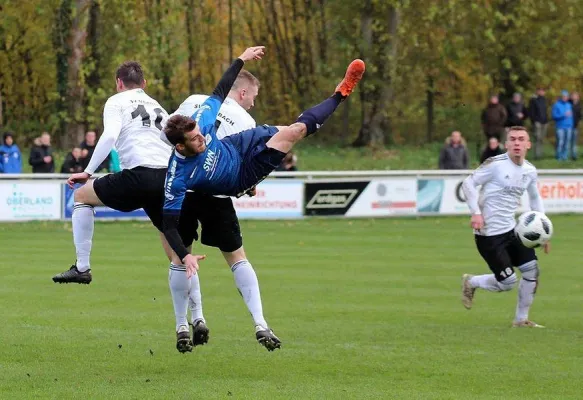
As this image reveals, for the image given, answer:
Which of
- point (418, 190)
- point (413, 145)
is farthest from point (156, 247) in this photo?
point (413, 145)

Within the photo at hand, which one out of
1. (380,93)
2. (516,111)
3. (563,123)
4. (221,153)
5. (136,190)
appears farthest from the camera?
(380,93)

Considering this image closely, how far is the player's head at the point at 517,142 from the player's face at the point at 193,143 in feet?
15.2

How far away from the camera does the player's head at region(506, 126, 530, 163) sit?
13.3 meters

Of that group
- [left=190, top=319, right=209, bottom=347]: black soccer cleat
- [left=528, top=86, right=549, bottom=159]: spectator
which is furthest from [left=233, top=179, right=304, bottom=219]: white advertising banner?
[left=190, top=319, right=209, bottom=347]: black soccer cleat

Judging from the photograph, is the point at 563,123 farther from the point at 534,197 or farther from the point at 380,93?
the point at 534,197

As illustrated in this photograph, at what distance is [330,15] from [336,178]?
16.4m

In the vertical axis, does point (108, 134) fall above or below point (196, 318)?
above

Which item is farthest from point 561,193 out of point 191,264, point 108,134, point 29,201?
point 191,264

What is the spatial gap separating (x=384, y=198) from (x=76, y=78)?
12.9 metres

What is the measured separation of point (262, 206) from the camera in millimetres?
27844

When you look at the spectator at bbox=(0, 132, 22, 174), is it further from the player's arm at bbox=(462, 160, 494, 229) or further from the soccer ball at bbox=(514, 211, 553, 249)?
→ the soccer ball at bbox=(514, 211, 553, 249)

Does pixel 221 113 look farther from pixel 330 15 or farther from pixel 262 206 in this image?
pixel 330 15

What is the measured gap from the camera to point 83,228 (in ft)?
37.7

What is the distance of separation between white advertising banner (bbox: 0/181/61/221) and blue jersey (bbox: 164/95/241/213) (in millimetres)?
16520
